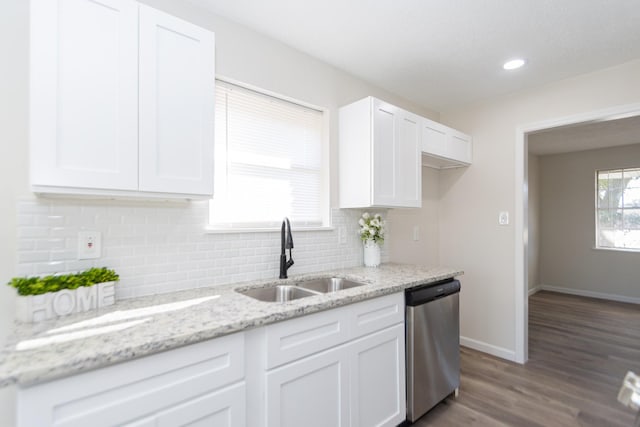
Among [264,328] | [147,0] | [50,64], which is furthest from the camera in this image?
[147,0]

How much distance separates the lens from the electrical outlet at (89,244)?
4.78ft

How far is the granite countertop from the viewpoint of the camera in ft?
2.97

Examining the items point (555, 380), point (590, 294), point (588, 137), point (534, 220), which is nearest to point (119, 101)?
point (555, 380)

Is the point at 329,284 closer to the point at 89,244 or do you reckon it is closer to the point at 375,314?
the point at 375,314

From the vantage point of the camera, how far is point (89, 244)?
1.48 meters

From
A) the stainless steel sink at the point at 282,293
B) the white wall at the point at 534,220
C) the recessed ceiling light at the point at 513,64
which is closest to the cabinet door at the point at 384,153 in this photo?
the stainless steel sink at the point at 282,293

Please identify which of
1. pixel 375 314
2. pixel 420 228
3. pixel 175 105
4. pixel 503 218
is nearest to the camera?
pixel 175 105

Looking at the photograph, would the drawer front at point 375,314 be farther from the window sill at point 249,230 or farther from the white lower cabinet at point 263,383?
the window sill at point 249,230

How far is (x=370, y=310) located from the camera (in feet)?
5.92

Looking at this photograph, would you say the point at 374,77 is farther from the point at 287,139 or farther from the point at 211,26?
the point at 211,26

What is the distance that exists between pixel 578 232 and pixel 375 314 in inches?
221

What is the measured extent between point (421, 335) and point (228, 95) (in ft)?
6.43

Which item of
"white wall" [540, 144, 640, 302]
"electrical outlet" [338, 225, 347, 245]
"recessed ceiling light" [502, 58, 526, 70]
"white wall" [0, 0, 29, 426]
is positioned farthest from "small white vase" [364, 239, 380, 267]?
"white wall" [540, 144, 640, 302]

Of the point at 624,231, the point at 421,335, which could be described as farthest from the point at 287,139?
the point at 624,231
